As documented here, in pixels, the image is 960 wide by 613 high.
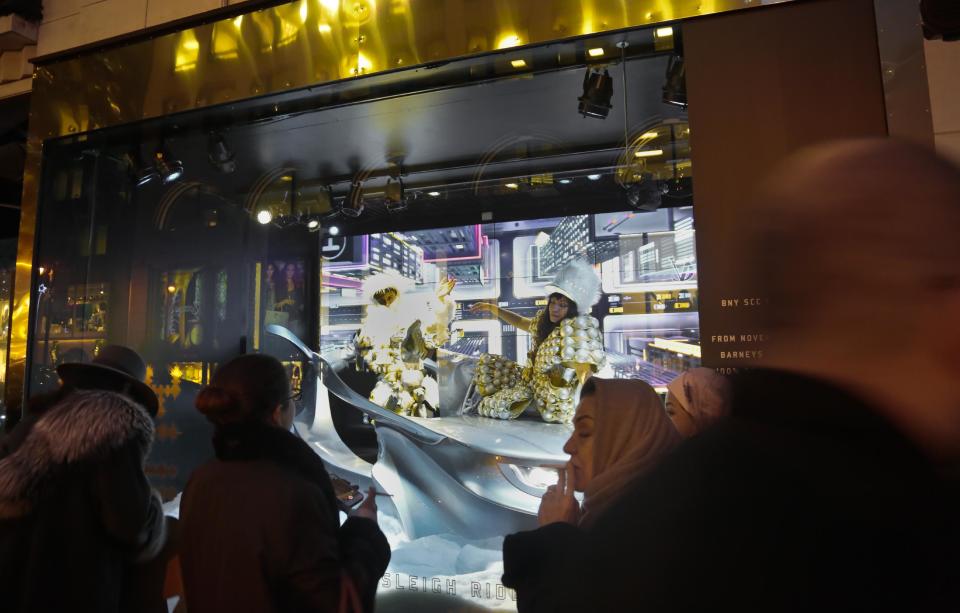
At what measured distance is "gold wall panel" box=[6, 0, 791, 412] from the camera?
1.80 m

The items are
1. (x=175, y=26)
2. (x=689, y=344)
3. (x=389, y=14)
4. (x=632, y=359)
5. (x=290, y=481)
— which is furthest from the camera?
(x=632, y=359)

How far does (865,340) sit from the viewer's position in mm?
502

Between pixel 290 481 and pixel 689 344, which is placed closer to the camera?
pixel 290 481

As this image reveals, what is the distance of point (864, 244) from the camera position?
0.52m

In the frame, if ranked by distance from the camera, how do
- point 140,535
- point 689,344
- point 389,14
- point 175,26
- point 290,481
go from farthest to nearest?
point 689,344, point 175,26, point 389,14, point 140,535, point 290,481

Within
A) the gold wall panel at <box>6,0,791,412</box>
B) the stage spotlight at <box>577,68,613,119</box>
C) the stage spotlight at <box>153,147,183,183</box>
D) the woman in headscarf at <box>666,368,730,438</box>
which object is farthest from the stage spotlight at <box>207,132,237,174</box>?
the woman in headscarf at <box>666,368,730,438</box>

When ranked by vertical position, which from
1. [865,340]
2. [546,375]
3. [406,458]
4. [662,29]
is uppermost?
[662,29]

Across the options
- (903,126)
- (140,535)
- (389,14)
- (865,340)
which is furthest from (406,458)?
(865,340)

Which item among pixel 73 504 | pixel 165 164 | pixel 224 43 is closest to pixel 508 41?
pixel 224 43

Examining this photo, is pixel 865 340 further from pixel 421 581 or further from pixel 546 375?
pixel 421 581

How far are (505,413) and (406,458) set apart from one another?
645 millimetres

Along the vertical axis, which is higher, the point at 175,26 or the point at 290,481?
the point at 175,26

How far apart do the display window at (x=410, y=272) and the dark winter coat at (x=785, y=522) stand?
6.63ft

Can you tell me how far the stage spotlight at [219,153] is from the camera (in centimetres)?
284
